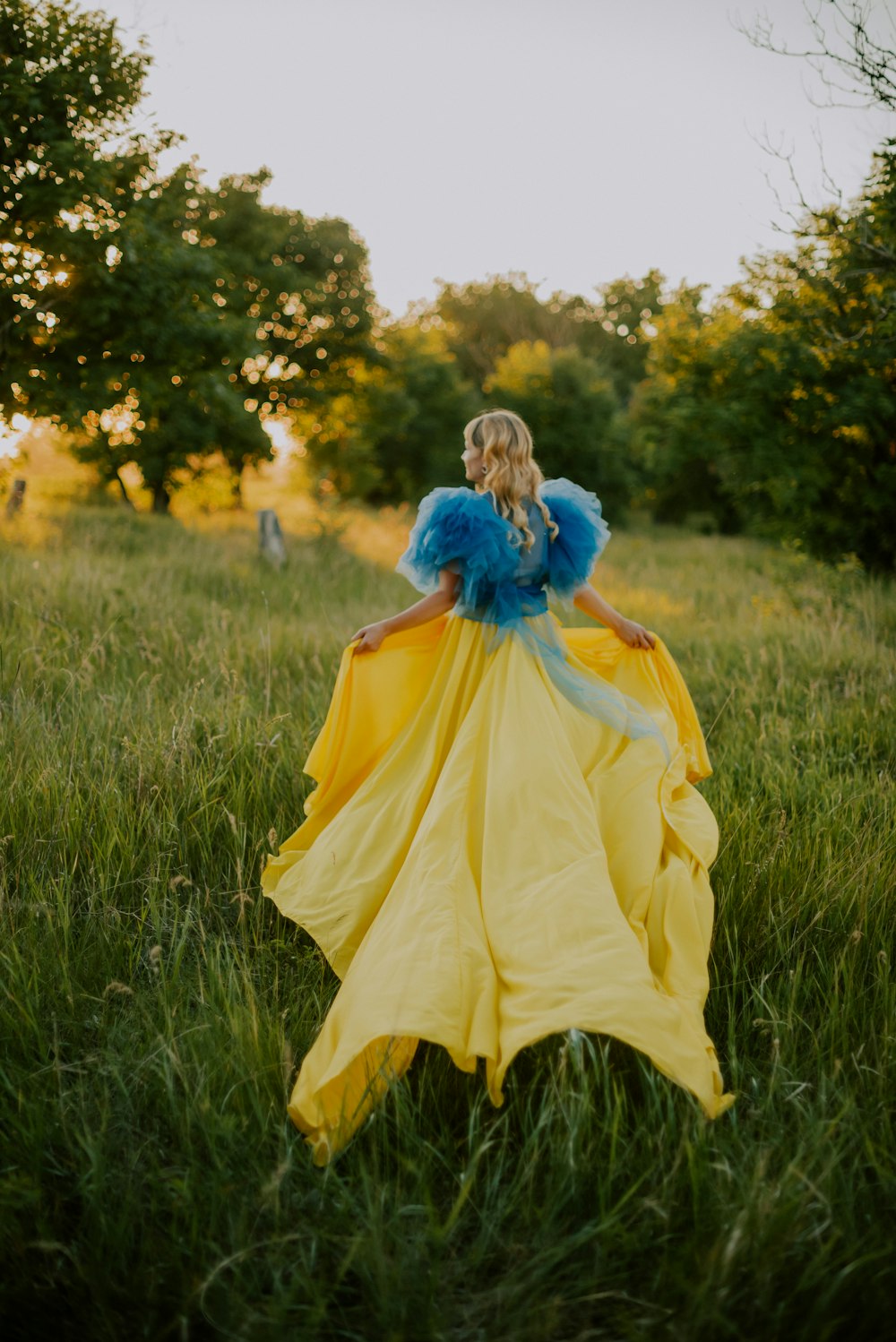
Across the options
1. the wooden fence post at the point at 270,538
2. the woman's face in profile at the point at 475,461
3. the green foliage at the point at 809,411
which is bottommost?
the wooden fence post at the point at 270,538

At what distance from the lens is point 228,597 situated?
7516 mm

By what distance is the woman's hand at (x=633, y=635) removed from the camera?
347 centimetres

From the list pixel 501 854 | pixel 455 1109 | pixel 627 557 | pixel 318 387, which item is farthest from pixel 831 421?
pixel 318 387

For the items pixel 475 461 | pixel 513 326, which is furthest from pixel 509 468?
pixel 513 326

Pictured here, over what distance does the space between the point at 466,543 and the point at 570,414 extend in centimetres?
2345

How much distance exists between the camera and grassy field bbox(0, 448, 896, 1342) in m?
1.67

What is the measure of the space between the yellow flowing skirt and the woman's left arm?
0.10 meters

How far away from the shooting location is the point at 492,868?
2.45m

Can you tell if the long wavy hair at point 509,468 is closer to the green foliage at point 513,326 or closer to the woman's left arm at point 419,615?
the woman's left arm at point 419,615

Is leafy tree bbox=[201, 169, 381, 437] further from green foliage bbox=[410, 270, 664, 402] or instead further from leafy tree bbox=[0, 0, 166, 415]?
green foliage bbox=[410, 270, 664, 402]

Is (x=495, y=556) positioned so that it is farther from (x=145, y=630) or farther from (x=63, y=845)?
(x=145, y=630)

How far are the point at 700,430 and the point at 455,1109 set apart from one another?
11094mm

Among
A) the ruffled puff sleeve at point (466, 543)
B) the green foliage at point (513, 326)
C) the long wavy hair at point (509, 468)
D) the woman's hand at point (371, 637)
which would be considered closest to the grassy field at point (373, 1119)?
the woman's hand at point (371, 637)

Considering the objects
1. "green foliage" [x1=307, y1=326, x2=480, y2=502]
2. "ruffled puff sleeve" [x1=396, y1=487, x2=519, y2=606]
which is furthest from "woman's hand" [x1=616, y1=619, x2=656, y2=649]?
"green foliage" [x1=307, y1=326, x2=480, y2=502]
